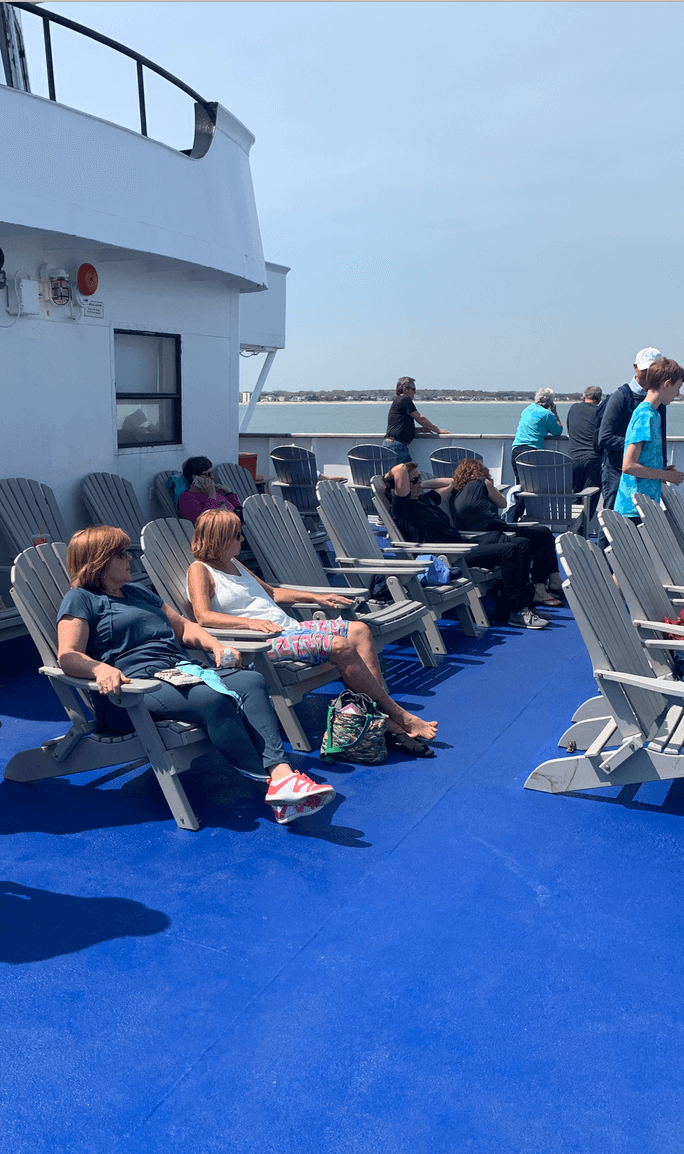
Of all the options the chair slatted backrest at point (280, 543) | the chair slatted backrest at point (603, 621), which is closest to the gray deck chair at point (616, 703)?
the chair slatted backrest at point (603, 621)

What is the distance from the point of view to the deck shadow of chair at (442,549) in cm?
630

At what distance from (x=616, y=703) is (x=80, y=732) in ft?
6.80

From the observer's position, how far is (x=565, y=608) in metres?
7.20

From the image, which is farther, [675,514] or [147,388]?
[147,388]

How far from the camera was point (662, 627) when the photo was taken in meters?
4.04

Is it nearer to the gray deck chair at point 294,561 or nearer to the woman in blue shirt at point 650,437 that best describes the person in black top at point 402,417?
the gray deck chair at point 294,561

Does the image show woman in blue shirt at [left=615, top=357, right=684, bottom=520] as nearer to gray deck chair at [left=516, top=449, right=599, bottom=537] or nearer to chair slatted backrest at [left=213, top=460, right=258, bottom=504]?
gray deck chair at [left=516, top=449, right=599, bottom=537]

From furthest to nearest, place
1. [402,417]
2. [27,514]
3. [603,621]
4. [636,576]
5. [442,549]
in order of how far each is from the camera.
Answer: [402,417] → [442,549] → [27,514] → [636,576] → [603,621]

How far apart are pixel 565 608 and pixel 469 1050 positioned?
16.9 feet

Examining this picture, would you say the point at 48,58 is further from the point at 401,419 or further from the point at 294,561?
the point at 401,419

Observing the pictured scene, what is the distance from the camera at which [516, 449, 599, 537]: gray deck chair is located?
25.6 feet

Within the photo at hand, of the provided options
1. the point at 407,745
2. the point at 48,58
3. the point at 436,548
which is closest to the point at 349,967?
the point at 407,745

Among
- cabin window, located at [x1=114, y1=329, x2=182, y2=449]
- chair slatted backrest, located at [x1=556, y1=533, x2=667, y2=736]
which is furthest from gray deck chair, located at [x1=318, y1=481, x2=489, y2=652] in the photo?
cabin window, located at [x1=114, y1=329, x2=182, y2=449]

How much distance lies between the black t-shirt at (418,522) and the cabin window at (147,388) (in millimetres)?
2290
